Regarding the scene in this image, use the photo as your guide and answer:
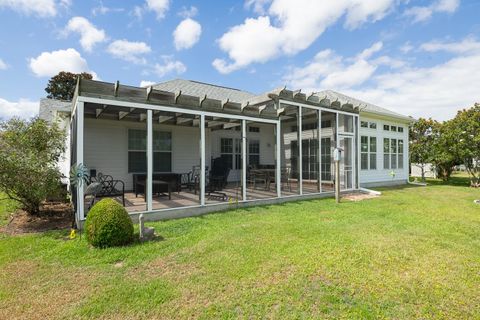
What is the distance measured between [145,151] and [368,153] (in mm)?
11091

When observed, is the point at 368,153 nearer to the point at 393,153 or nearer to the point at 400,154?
the point at 393,153

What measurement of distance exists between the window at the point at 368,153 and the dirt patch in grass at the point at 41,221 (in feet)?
41.4

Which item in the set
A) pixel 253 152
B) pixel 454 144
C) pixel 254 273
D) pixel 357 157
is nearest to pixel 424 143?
pixel 454 144

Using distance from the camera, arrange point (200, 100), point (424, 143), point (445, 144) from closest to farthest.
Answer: point (200, 100), point (445, 144), point (424, 143)

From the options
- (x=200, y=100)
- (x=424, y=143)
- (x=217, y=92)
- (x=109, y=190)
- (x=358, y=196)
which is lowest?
(x=358, y=196)

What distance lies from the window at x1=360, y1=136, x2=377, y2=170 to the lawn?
7.27 meters

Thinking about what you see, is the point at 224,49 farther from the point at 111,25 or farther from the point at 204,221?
the point at 204,221

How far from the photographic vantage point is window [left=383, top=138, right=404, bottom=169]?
546 inches

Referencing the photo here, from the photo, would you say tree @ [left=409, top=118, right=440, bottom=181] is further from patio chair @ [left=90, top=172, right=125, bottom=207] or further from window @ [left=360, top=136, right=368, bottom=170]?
patio chair @ [left=90, top=172, right=125, bottom=207]

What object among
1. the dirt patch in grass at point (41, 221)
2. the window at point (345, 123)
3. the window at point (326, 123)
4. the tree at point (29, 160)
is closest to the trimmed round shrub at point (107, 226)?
the dirt patch in grass at point (41, 221)

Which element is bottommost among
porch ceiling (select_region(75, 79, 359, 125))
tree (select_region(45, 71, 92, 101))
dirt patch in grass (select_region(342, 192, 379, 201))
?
dirt patch in grass (select_region(342, 192, 379, 201))

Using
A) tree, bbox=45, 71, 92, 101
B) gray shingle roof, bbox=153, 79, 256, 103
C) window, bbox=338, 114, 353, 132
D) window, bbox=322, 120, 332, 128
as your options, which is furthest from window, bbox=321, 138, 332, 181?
tree, bbox=45, 71, 92, 101

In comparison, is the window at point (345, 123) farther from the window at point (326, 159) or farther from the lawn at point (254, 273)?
the lawn at point (254, 273)

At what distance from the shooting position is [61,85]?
97.8 feet
